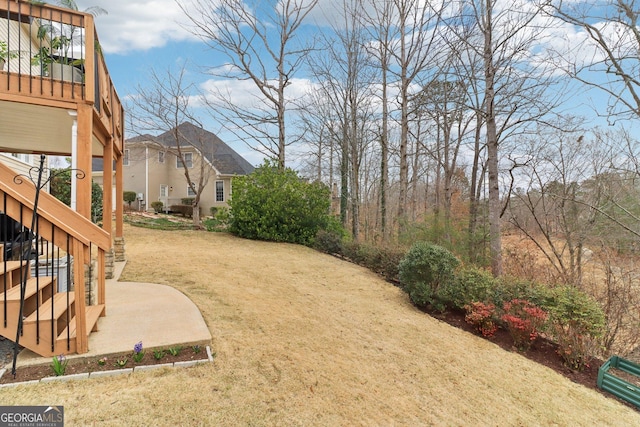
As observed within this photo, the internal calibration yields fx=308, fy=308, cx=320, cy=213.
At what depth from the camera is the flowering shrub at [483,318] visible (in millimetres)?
4593

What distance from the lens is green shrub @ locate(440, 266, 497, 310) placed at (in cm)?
509

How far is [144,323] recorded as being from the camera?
3.37m

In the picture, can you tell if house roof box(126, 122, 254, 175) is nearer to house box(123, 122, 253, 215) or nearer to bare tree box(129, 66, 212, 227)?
house box(123, 122, 253, 215)

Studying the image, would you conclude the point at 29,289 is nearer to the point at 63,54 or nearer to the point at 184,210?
the point at 63,54

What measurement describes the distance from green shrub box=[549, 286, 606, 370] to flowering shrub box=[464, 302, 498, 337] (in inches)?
30.4

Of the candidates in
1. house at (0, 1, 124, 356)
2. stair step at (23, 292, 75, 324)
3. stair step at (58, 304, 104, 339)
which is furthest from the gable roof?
stair step at (23, 292, 75, 324)

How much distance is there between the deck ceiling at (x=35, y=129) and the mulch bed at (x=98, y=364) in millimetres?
2866

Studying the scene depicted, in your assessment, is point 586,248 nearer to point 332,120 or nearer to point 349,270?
point 349,270

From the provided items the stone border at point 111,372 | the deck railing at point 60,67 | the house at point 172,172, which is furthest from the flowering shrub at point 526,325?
the house at point 172,172

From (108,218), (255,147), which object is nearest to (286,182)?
(255,147)

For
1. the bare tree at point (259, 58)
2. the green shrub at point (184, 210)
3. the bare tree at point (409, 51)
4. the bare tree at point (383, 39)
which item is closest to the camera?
the bare tree at point (409, 51)

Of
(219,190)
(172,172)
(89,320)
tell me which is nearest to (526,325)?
(89,320)

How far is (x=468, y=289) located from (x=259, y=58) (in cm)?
1267

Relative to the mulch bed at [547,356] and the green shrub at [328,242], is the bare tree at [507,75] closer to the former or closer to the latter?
the mulch bed at [547,356]
